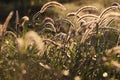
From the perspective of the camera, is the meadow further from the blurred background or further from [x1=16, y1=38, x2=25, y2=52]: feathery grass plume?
the blurred background

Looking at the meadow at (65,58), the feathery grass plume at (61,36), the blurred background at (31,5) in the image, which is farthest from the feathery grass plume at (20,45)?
the blurred background at (31,5)

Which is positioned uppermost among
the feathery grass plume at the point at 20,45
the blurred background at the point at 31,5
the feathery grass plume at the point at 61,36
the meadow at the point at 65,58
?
the blurred background at the point at 31,5

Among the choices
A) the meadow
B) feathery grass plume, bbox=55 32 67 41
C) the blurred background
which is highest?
the blurred background

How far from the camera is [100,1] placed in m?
8.90

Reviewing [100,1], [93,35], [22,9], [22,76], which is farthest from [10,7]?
[22,76]

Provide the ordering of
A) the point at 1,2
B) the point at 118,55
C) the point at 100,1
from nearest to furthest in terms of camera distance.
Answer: the point at 118,55
the point at 100,1
the point at 1,2

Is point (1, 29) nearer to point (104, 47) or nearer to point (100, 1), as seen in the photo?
point (104, 47)

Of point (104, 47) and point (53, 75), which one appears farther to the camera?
point (104, 47)

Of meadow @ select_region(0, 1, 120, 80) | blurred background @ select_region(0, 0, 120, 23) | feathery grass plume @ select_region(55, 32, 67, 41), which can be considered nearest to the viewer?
meadow @ select_region(0, 1, 120, 80)

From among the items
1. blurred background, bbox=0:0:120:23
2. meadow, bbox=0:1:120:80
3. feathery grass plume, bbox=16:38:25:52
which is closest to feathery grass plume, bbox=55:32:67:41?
meadow, bbox=0:1:120:80

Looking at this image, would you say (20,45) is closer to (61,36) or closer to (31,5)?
(61,36)

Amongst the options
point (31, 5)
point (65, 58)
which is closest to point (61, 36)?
point (65, 58)

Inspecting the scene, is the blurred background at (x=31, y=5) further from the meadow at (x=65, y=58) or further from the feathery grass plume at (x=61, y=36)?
the meadow at (x=65, y=58)

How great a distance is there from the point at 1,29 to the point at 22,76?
0.57 metres
